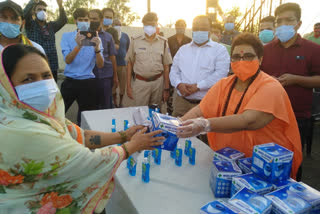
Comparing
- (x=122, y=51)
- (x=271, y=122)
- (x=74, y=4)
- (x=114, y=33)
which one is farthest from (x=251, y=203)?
(x=74, y=4)

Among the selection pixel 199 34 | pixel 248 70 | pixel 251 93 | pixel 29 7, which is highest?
pixel 29 7

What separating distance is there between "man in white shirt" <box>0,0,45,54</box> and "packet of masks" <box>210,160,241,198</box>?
2.36 metres

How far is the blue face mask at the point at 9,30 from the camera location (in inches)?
110

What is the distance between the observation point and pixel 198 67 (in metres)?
3.24

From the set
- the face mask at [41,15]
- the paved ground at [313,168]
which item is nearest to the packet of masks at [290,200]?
the paved ground at [313,168]

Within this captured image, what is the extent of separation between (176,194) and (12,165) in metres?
0.86

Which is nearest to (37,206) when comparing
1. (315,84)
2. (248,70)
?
(248,70)

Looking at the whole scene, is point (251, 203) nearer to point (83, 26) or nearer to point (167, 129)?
point (167, 129)

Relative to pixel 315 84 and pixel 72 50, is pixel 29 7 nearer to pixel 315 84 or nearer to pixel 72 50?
pixel 72 50

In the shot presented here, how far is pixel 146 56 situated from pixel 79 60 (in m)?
1.03

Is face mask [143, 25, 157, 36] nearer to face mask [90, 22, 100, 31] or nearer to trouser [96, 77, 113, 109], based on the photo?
face mask [90, 22, 100, 31]

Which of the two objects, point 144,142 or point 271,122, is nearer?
point 144,142

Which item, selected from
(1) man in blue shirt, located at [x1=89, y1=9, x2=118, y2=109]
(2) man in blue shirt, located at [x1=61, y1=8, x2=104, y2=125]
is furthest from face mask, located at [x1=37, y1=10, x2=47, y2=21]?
(1) man in blue shirt, located at [x1=89, y1=9, x2=118, y2=109]

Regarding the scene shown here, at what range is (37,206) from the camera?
52.1 inches
